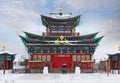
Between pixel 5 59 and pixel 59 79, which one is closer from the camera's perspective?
pixel 59 79

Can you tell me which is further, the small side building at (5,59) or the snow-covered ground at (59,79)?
the small side building at (5,59)

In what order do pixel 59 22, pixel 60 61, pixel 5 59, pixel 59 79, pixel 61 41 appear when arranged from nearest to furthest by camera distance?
1. pixel 59 79
2. pixel 5 59
3. pixel 60 61
4. pixel 61 41
5. pixel 59 22

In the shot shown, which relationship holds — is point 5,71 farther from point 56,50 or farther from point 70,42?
point 70,42

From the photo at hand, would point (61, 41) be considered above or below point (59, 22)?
Result: below

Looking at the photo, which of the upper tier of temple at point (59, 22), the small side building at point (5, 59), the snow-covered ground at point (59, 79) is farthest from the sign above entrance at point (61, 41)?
the snow-covered ground at point (59, 79)

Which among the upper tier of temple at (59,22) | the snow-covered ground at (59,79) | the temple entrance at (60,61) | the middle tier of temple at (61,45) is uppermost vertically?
the upper tier of temple at (59,22)

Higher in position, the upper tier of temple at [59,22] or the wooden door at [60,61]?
the upper tier of temple at [59,22]

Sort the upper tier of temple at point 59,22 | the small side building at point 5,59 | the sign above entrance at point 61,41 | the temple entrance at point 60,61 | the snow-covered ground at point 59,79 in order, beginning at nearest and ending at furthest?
the snow-covered ground at point 59,79
the small side building at point 5,59
the temple entrance at point 60,61
the sign above entrance at point 61,41
the upper tier of temple at point 59,22

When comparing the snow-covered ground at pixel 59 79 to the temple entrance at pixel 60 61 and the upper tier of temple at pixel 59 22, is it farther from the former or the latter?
the upper tier of temple at pixel 59 22

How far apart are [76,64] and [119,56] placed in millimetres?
8986

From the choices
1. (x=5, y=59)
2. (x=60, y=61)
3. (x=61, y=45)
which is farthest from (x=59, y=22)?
(x=5, y=59)

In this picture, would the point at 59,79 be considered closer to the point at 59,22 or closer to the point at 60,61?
the point at 60,61

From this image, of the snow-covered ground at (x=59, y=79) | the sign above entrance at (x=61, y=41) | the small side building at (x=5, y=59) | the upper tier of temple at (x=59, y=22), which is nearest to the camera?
the snow-covered ground at (x=59, y=79)

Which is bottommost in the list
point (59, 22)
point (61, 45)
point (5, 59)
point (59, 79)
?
point (59, 79)
